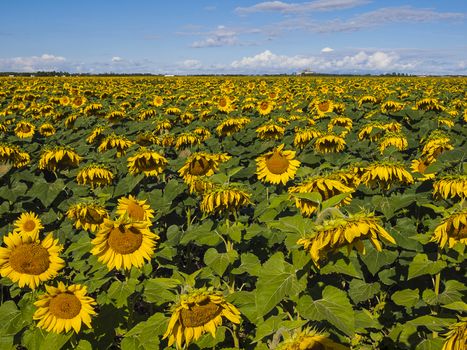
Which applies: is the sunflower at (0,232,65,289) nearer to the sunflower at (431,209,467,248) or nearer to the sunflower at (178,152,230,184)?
the sunflower at (178,152,230,184)

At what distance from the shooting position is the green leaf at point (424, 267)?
3512 millimetres

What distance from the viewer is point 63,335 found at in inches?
125

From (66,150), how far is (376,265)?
4711mm

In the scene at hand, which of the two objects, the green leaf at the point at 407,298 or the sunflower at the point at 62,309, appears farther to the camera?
the green leaf at the point at 407,298

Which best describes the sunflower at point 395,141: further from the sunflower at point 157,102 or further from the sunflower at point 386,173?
the sunflower at point 157,102

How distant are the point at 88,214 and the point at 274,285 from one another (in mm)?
2712

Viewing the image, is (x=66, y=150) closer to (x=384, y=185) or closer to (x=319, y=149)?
(x=319, y=149)

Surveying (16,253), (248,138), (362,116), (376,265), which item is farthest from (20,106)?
(376,265)

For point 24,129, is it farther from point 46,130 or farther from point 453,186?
point 453,186

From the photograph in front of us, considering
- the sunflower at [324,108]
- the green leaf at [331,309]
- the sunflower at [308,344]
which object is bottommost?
the green leaf at [331,309]

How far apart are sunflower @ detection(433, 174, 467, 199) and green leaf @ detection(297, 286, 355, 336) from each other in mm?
1939

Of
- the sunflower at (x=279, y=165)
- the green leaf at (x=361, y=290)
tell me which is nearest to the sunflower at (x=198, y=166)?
the sunflower at (x=279, y=165)

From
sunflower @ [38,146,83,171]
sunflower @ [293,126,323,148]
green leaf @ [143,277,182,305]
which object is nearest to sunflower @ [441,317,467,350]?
green leaf @ [143,277,182,305]

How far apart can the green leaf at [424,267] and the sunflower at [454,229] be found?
335 mm
